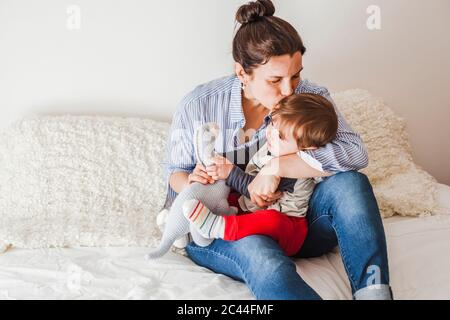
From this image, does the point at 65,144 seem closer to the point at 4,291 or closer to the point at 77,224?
the point at 77,224

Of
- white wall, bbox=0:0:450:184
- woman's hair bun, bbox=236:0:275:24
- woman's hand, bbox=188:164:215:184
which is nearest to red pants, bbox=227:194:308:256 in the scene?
woman's hand, bbox=188:164:215:184

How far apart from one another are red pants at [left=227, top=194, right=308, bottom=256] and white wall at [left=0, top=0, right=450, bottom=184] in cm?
87

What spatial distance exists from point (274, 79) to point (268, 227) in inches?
15.9

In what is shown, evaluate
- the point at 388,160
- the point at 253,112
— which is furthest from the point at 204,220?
the point at 388,160

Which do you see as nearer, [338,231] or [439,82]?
[338,231]

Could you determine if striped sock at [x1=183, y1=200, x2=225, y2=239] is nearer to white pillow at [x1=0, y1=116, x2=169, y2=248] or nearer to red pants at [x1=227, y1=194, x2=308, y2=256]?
red pants at [x1=227, y1=194, x2=308, y2=256]

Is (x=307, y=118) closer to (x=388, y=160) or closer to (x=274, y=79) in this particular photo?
(x=274, y=79)

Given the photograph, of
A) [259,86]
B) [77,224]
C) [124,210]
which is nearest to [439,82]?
[259,86]

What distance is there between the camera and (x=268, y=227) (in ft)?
4.54

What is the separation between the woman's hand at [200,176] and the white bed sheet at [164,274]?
9.0 inches

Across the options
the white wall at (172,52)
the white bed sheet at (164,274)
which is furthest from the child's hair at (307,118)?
the white wall at (172,52)

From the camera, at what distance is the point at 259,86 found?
1546mm

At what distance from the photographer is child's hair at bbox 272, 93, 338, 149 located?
143cm
